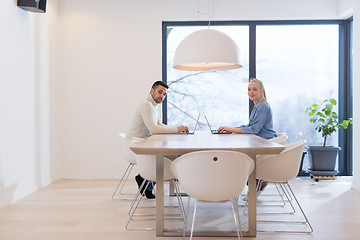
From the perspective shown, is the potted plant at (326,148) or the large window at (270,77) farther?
the large window at (270,77)

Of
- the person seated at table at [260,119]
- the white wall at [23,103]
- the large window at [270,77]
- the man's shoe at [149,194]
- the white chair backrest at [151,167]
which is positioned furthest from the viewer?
the large window at [270,77]

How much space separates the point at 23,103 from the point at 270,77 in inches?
148

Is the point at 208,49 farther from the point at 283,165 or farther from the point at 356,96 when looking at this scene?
the point at 356,96

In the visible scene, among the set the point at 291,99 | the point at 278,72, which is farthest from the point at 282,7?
the point at 291,99

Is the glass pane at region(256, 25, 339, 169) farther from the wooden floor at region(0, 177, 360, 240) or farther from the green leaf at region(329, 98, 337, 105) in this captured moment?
the wooden floor at region(0, 177, 360, 240)

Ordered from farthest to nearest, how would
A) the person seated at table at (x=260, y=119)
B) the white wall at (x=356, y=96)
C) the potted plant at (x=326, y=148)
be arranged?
1. the potted plant at (x=326, y=148)
2. the white wall at (x=356, y=96)
3. the person seated at table at (x=260, y=119)

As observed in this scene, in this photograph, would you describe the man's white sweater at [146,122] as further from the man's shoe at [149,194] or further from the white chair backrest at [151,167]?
the white chair backrest at [151,167]

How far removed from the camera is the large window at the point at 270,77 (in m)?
6.79

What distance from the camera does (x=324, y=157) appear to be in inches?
251

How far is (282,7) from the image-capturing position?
6520 millimetres

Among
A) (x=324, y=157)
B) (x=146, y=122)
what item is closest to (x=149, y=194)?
(x=146, y=122)

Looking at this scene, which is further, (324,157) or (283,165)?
(324,157)

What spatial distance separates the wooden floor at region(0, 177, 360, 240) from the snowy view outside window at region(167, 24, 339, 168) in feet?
4.99

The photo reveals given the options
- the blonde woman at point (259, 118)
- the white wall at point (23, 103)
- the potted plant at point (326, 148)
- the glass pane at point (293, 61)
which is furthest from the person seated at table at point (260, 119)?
the white wall at point (23, 103)
